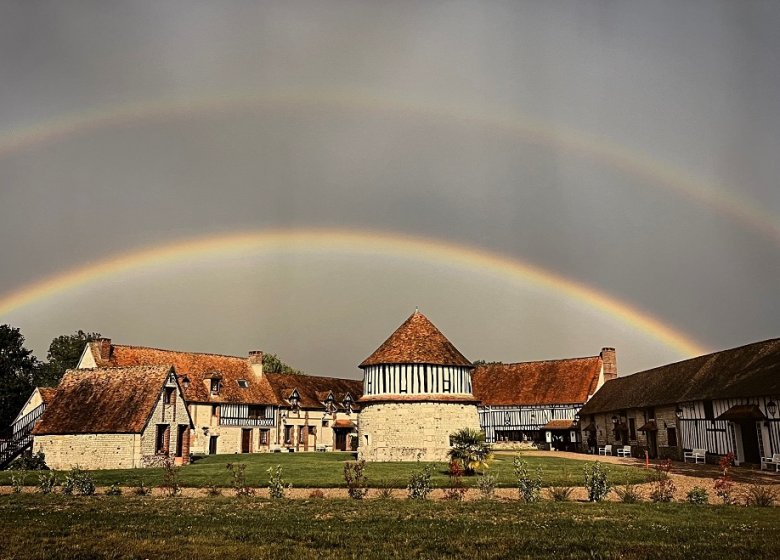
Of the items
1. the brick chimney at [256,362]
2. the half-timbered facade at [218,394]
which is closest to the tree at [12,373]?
the half-timbered facade at [218,394]

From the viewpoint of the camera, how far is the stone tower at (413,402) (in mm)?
33156

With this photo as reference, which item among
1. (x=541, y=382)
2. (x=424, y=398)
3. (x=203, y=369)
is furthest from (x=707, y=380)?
(x=203, y=369)

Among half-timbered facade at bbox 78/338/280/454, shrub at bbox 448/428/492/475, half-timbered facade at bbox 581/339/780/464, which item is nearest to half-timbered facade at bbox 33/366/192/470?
half-timbered facade at bbox 78/338/280/454

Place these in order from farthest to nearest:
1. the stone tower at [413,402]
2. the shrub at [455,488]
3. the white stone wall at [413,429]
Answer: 1. the stone tower at [413,402]
2. the white stone wall at [413,429]
3. the shrub at [455,488]

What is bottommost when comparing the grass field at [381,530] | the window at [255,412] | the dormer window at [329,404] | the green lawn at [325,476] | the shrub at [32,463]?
the grass field at [381,530]

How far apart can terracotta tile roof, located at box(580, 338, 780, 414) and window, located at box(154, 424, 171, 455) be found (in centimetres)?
2341

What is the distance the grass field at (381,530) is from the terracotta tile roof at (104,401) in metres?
15.0

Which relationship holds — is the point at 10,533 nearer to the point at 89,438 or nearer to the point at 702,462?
the point at 89,438

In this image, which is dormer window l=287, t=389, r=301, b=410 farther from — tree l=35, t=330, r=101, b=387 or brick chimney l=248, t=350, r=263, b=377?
tree l=35, t=330, r=101, b=387

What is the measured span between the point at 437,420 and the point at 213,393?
18111 mm

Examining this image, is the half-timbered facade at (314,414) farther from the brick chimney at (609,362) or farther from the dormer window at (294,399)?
the brick chimney at (609,362)

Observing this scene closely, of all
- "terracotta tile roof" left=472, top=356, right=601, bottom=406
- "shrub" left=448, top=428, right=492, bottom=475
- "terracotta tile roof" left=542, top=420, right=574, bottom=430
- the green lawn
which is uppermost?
"terracotta tile roof" left=472, top=356, right=601, bottom=406

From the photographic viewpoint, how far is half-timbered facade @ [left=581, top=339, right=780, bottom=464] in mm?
25438

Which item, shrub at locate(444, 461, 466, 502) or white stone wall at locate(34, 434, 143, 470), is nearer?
shrub at locate(444, 461, 466, 502)
